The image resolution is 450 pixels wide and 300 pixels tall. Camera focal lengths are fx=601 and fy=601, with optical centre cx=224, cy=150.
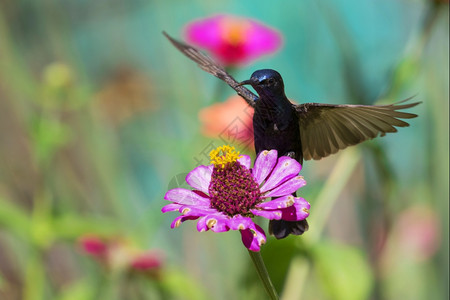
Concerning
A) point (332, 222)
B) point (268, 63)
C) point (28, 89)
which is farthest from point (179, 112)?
point (332, 222)

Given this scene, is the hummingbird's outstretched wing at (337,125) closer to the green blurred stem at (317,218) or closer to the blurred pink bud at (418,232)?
the green blurred stem at (317,218)

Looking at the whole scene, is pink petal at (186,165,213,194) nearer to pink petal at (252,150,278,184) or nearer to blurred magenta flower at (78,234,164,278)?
pink petal at (252,150,278,184)

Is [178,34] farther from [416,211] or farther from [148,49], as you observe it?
[416,211]

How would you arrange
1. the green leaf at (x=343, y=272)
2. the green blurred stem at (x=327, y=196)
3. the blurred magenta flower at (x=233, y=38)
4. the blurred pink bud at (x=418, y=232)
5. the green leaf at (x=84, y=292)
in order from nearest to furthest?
the green leaf at (x=343, y=272) < the green blurred stem at (x=327, y=196) < the green leaf at (x=84, y=292) < the blurred magenta flower at (x=233, y=38) < the blurred pink bud at (x=418, y=232)

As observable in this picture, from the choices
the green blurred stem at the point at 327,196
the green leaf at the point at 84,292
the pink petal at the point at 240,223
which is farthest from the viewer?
the green leaf at the point at 84,292

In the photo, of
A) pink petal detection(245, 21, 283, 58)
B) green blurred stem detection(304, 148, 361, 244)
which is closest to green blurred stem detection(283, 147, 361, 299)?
green blurred stem detection(304, 148, 361, 244)

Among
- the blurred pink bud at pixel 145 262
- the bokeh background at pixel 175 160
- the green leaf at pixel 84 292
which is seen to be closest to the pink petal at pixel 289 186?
the bokeh background at pixel 175 160
